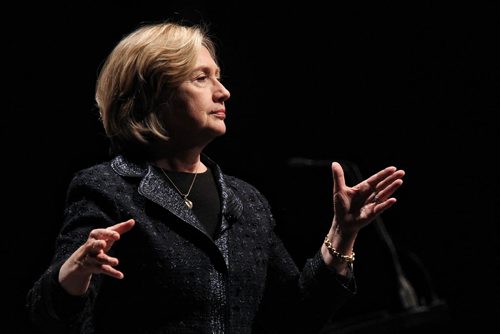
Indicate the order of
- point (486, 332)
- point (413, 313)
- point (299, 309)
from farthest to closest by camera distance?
point (486, 332) < point (413, 313) < point (299, 309)

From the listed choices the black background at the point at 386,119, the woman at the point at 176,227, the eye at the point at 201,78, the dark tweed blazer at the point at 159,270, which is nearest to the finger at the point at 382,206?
the woman at the point at 176,227

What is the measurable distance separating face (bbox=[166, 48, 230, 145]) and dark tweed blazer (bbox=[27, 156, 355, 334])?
11 cm

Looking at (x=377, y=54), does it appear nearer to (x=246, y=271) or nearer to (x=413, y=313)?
Answer: (x=413, y=313)

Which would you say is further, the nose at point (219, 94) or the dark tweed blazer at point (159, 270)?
the nose at point (219, 94)

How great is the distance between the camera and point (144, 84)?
177 cm

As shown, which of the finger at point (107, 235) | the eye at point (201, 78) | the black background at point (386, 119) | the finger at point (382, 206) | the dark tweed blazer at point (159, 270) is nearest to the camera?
the finger at point (107, 235)

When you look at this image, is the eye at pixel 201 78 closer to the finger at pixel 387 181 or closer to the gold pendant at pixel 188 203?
the gold pendant at pixel 188 203

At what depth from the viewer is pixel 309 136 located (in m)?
3.61

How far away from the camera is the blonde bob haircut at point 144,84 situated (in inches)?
69.1

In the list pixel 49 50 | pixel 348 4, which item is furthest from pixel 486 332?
pixel 49 50

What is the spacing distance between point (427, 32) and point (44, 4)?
1759 mm

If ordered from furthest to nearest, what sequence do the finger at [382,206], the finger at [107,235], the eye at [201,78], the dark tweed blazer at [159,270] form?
the eye at [201,78]
the finger at [382,206]
the dark tweed blazer at [159,270]
the finger at [107,235]

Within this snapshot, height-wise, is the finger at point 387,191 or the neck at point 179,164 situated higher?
the finger at point 387,191

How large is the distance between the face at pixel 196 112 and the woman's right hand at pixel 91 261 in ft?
1.26
